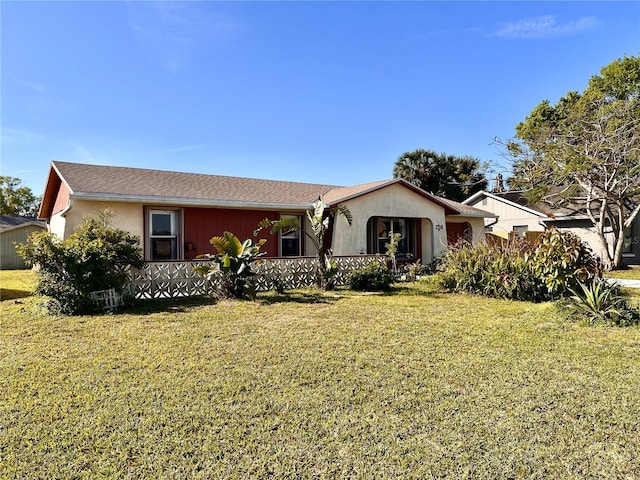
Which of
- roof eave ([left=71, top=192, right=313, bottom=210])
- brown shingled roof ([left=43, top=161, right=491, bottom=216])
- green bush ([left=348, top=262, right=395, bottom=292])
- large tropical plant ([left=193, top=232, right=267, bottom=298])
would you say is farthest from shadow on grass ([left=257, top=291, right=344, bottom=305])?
brown shingled roof ([left=43, top=161, right=491, bottom=216])

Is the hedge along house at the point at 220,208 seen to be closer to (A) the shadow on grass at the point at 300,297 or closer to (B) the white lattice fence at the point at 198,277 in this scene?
(B) the white lattice fence at the point at 198,277

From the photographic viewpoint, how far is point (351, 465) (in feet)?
9.53

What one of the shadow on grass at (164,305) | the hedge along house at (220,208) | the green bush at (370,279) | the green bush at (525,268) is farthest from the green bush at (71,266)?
the green bush at (525,268)

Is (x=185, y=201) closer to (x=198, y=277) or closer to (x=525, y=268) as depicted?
(x=198, y=277)

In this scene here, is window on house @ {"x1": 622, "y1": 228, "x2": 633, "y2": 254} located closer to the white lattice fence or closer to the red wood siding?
the white lattice fence

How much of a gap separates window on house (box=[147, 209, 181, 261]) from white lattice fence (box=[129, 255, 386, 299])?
2.72m

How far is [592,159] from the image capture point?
16859mm

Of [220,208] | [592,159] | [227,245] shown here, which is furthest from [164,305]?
[592,159]

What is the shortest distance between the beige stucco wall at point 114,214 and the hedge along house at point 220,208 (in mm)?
27

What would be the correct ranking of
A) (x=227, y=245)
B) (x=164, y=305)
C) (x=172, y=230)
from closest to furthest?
1. (x=164, y=305)
2. (x=227, y=245)
3. (x=172, y=230)

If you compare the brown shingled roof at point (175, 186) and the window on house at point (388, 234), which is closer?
the brown shingled roof at point (175, 186)

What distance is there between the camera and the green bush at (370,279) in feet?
41.3

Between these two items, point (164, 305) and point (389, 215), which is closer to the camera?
point (164, 305)

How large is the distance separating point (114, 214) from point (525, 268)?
1288cm
